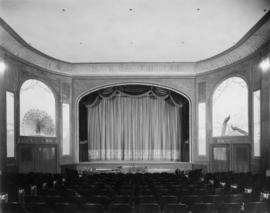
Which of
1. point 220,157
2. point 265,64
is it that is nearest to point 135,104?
point 220,157

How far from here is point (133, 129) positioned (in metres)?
22.6

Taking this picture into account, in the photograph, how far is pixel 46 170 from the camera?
58.4ft

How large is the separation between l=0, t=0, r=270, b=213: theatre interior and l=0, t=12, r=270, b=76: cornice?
6 cm

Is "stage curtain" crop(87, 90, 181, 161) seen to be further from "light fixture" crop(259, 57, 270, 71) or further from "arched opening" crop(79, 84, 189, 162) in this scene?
"light fixture" crop(259, 57, 270, 71)

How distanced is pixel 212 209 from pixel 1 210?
402 cm

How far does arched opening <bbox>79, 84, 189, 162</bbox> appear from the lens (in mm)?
22250

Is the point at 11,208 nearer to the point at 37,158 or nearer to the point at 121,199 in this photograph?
the point at 121,199

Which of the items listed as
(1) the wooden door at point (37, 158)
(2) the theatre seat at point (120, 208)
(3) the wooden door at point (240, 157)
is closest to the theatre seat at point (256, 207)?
(2) the theatre seat at point (120, 208)

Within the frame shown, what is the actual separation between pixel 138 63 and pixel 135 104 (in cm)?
379

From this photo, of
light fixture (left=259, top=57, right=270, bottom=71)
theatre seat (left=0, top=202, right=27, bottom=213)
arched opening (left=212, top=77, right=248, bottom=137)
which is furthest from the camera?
arched opening (left=212, top=77, right=248, bottom=137)

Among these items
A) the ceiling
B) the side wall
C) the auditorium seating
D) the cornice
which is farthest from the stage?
the auditorium seating

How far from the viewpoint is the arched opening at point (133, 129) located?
22.2 meters

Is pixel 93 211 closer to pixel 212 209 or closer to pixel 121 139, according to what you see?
pixel 212 209

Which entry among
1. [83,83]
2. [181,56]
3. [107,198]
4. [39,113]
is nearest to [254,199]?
[107,198]
